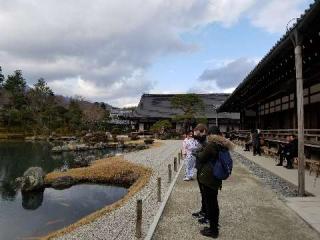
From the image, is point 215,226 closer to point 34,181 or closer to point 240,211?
point 240,211

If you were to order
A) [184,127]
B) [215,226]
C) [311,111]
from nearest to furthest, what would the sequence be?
[215,226]
[311,111]
[184,127]

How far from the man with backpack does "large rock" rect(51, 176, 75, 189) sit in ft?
39.1

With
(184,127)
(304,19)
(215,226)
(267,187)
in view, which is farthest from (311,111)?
(184,127)

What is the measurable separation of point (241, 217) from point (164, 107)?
184 ft

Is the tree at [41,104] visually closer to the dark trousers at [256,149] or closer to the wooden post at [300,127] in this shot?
the dark trousers at [256,149]

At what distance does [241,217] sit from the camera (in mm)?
7523

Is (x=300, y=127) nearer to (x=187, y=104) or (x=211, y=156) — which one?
(x=211, y=156)

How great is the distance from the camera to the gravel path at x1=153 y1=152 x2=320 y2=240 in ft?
21.0

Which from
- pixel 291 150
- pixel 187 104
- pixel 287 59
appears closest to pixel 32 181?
pixel 291 150

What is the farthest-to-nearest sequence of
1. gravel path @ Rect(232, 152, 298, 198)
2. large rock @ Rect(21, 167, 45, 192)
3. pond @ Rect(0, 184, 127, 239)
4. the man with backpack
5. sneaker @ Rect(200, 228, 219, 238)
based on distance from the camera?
large rock @ Rect(21, 167, 45, 192)
pond @ Rect(0, 184, 127, 239)
gravel path @ Rect(232, 152, 298, 198)
sneaker @ Rect(200, 228, 219, 238)
the man with backpack

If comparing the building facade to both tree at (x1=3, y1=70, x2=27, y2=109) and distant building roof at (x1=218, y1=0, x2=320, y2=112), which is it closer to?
distant building roof at (x1=218, y1=0, x2=320, y2=112)

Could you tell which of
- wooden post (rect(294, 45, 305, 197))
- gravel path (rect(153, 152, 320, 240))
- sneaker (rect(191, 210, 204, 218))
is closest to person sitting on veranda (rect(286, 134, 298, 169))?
gravel path (rect(153, 152, 320, 240))

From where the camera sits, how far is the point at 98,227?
27.7ft

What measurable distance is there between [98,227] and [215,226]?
317 centimetres
